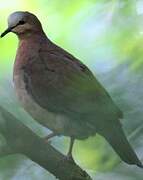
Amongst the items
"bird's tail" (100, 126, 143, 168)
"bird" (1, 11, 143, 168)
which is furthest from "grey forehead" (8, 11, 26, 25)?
"bird's tail" (100, 126, 143, 168)

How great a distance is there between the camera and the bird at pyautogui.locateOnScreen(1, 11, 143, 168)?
1220 millimetres

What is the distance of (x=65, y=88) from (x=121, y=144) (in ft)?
0.53

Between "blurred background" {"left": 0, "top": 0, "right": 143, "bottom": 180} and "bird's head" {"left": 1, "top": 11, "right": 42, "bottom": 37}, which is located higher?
"bird's head" {"left": 1, "top": 11, "right": 42, "bottom": 37}

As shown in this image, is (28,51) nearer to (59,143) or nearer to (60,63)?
(60,63)

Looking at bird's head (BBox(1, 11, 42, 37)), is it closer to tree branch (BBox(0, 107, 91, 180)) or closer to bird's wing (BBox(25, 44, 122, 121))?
bird's wing (BBox(25, 44, 122, 121))

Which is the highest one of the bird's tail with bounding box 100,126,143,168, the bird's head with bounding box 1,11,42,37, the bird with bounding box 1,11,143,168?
the bird's head with bounding box 1,11,42,37

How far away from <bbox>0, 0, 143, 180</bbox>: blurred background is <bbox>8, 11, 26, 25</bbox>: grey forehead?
0.04 m

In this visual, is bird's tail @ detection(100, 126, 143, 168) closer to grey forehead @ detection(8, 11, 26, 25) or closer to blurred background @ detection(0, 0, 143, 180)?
blurred background @ detection(0, 0, 143, 180)

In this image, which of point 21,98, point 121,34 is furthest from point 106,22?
point 21,98

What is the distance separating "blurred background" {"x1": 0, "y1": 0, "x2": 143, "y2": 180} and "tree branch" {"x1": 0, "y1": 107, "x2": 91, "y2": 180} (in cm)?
2

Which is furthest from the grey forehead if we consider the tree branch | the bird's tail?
the bird's tail

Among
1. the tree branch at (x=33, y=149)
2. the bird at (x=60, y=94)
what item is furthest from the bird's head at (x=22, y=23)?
the tree branch at (x=33, y=149)

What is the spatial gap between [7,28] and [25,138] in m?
0.23

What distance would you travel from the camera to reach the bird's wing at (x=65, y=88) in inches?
48.0
